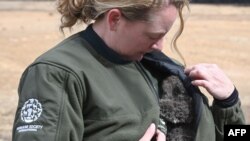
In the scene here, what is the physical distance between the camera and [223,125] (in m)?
2.25

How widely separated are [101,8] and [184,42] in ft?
36.7

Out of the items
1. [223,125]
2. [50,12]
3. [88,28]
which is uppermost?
[88,28]

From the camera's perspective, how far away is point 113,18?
6.24ft

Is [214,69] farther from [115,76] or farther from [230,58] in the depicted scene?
[230,58]

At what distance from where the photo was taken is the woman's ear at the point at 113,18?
1892 millimetres

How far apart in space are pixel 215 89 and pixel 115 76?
41 cm

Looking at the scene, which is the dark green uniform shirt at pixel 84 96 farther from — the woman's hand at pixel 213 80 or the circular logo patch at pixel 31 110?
the woman's hand at pixel 213 80

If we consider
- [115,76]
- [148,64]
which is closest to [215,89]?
[148,64]

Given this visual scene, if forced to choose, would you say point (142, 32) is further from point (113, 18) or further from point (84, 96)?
point (84, 96)

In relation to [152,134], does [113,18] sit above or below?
above

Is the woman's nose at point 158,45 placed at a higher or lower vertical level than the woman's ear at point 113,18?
lower

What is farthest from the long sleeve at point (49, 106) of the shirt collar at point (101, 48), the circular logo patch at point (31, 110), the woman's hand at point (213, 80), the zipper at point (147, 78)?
the woman's hand at point (213, 80)

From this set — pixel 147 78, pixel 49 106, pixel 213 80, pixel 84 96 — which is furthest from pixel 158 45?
pixel 49 106

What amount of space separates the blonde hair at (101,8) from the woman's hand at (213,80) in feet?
0.63
